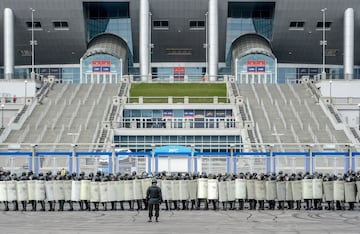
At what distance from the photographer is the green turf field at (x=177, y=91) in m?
86.9

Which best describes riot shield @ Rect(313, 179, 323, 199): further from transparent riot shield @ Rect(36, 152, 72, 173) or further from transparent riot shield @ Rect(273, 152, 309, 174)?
transparent riot shield @ Rect(36, 152, 72, 173)

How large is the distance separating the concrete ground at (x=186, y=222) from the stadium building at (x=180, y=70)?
88.8 ft

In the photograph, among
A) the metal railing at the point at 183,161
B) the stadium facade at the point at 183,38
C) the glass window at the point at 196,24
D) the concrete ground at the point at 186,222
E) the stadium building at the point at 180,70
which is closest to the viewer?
the concrete ground at the point at 186,222

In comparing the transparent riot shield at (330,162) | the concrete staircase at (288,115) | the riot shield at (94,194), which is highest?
the concrete staircase at (288,115)

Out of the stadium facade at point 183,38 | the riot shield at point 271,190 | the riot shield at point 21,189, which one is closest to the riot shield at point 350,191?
the riot shield at point 271,190

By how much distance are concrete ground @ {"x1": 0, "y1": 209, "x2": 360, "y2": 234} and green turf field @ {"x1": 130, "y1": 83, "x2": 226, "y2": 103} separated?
153 feet

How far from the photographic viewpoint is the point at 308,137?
241 feet

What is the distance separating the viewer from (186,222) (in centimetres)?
3319

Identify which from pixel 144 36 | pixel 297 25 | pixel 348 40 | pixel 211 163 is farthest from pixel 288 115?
pixel 211 163

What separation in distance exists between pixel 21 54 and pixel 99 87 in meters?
25.3

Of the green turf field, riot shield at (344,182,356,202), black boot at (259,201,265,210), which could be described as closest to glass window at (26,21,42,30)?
the green turf field

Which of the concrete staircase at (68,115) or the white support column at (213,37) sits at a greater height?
the white support column at (213,37)

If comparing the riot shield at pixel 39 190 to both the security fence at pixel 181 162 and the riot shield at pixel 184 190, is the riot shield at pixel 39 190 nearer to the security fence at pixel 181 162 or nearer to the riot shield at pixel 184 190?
the riot shield at pixel 184 190

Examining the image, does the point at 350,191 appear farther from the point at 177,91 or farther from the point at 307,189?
the point at 177,91
